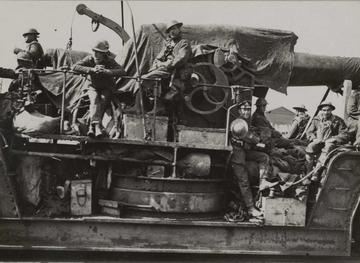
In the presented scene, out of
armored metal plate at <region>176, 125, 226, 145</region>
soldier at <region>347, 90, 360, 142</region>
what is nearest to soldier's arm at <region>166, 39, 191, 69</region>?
armored metal plate at <region>176, 125, 226, 145</region>

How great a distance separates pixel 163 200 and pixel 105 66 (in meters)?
2.14

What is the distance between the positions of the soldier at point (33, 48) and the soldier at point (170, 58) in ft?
7.02

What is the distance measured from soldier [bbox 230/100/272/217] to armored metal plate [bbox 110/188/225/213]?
0.64 m

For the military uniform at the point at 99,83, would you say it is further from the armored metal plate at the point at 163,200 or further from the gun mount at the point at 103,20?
the gun mount at the point at 103,20

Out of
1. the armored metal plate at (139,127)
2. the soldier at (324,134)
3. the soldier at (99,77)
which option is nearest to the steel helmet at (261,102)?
the soldier at (324,134)

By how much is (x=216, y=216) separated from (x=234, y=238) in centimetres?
46

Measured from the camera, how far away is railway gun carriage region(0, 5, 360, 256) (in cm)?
559

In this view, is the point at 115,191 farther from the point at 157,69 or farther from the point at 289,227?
the point at 289,227

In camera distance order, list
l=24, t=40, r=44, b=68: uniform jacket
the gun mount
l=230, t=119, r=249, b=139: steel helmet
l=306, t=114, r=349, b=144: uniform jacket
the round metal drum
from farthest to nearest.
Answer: the gun mount → l=24, t=40, r=44, b=68: uniform jacket → l=306, t=114, r=349, b=144: uniform jacket → l=230, t=119, r=249, b=139: steel helmet → the round metal drum

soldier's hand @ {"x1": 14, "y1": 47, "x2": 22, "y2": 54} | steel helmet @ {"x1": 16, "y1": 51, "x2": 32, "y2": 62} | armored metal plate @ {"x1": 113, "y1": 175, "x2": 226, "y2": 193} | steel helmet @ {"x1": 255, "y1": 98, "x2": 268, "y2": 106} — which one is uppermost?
soldier's hand @ {"x1": 14, "y1": 47, "x2": 22, "y2": 54}

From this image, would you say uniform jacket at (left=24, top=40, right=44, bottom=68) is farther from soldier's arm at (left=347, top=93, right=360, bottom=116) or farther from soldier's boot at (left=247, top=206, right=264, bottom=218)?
soldier's arm at (left=347, top=93, right=360, bottom=116)

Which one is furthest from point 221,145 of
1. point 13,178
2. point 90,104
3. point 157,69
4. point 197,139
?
point 13,178

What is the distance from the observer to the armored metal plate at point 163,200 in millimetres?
5785

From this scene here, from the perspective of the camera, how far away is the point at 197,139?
6051 mm
